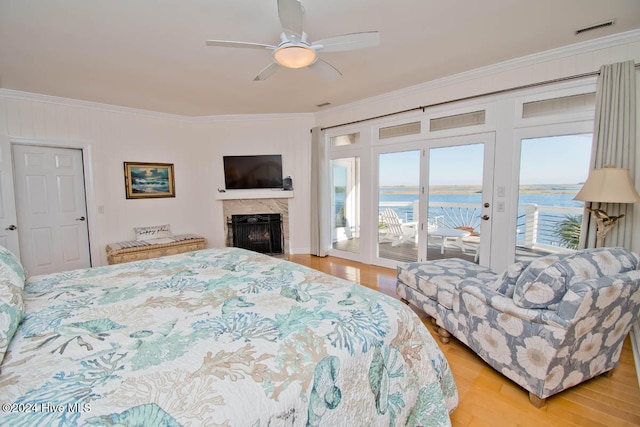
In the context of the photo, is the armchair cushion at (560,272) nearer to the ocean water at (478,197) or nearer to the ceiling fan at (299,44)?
the ocean water at (478,197)

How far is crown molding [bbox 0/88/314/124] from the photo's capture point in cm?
359

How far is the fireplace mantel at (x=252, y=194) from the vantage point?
5.02 m

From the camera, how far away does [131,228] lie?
14.8 ft

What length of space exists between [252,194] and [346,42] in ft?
11.2

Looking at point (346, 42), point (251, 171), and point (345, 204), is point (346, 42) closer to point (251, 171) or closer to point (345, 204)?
point (345, 204)

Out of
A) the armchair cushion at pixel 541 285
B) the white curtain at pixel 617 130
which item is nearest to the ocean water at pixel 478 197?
the white curtain at pixel 617 130

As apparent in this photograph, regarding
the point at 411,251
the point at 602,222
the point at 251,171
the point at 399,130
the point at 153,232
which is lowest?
the point at 411,251

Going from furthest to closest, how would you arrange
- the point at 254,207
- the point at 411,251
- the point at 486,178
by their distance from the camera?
the point at 254,207 < the point at 411,251 < the point at 486,178

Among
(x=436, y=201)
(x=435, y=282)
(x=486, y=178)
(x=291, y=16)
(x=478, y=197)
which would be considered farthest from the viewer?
(x=436, y=201)

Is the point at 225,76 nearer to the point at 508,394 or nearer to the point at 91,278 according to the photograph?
the point at 91,278

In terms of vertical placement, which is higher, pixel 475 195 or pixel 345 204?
pixel 475 195

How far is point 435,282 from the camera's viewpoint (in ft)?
7.64

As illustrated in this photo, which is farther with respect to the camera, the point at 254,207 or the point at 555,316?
the point at 254,207

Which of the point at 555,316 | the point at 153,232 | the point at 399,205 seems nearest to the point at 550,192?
the point at 399,205
